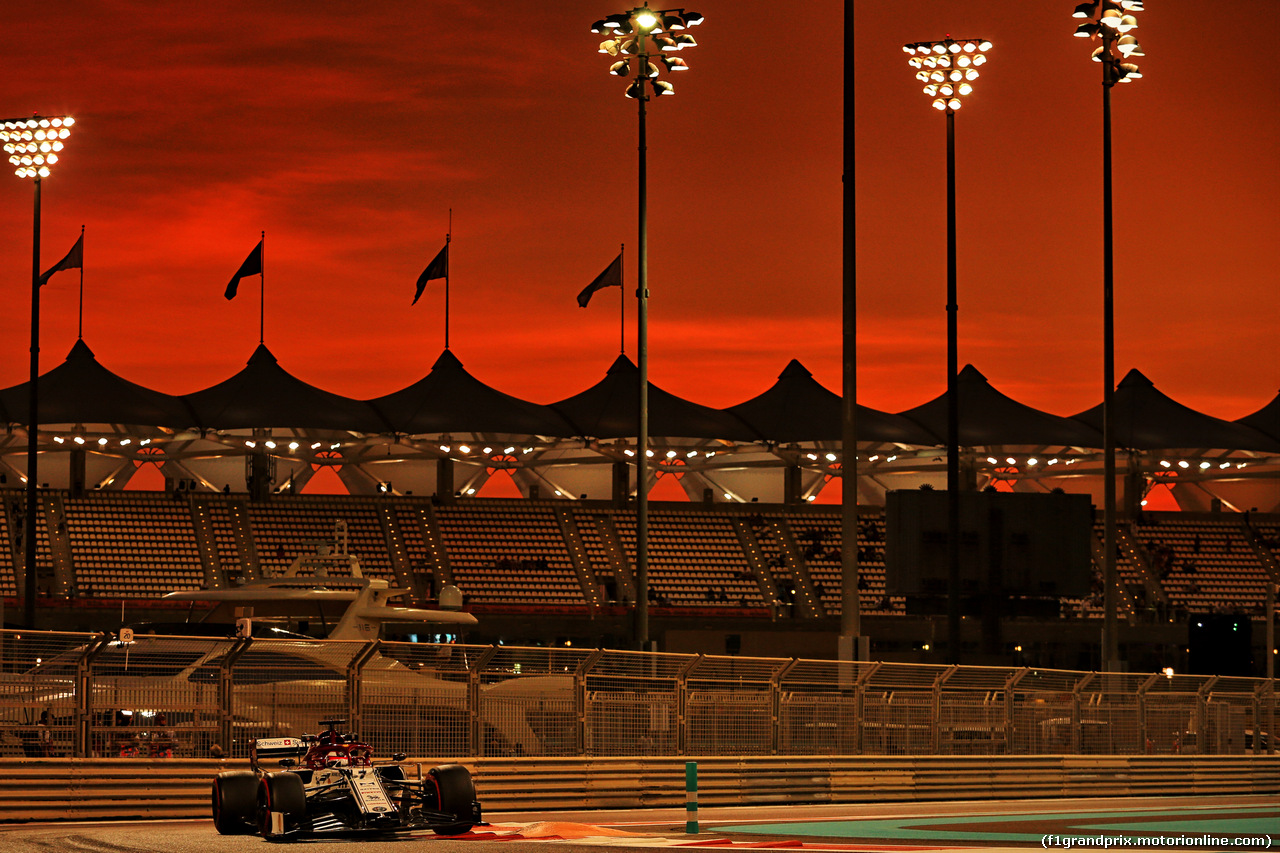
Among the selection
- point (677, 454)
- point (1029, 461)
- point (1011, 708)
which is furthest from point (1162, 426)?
point (1011, 708)

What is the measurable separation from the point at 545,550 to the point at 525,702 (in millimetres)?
37926

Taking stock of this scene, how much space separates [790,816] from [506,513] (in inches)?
1586

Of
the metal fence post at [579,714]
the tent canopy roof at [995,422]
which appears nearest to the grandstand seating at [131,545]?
the tent canopy roof at [995,422]

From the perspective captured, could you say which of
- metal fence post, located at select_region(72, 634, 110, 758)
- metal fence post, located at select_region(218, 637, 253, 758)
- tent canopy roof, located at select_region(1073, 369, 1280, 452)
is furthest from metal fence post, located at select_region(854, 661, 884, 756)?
tent canopy roof, located at select_region(1073, 369, 1280, 452)

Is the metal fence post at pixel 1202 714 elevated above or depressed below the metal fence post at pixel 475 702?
below

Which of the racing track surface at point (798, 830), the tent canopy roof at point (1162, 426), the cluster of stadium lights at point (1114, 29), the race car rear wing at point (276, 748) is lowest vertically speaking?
the racing track surface at point (798, 830)

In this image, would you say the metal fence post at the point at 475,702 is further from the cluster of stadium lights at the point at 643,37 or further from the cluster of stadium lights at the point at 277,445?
the cluster of stadium lights at the point at 277,445

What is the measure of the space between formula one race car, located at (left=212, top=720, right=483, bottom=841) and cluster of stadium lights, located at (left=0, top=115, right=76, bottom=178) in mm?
25109

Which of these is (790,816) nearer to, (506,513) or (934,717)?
(934,717)

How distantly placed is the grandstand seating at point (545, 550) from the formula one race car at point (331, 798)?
3580cm

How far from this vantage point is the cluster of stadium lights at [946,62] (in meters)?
34.1

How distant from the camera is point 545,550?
2291 inches

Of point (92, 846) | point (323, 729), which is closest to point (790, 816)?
point (323, 729)

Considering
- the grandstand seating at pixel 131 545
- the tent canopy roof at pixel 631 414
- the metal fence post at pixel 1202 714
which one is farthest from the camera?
the tent canopy roof at pixel 631 414
